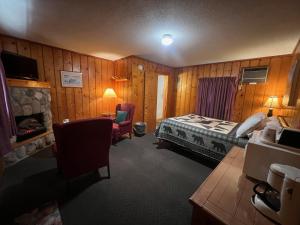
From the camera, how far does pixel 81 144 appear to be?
1603mm

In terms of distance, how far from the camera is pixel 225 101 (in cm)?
388

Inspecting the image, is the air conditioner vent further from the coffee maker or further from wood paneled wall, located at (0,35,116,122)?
wood paneled wall, located at (0,35,116,122)

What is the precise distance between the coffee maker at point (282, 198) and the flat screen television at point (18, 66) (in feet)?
12.4

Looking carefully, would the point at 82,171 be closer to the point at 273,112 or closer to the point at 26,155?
the point at 26,155

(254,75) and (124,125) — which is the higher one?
(254,75)

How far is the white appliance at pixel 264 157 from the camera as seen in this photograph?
0.89 metres

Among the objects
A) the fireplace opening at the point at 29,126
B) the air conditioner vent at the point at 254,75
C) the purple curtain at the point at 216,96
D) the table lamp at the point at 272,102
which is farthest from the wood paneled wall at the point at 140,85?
the table lamp at the point at 272,102

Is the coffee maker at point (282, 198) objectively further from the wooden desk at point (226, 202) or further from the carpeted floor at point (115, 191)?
the carpeted floor at point (115, 191)

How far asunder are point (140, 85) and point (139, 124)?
3.89ft

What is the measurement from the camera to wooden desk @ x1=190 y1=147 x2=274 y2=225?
0.68 m

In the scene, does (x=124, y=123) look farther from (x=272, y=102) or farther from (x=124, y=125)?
(x=272, y=102)

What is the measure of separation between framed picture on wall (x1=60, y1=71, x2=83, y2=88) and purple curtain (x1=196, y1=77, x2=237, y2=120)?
12.2ft

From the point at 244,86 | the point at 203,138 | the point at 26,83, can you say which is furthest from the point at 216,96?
the point at 26,83

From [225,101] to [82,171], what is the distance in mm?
4027
